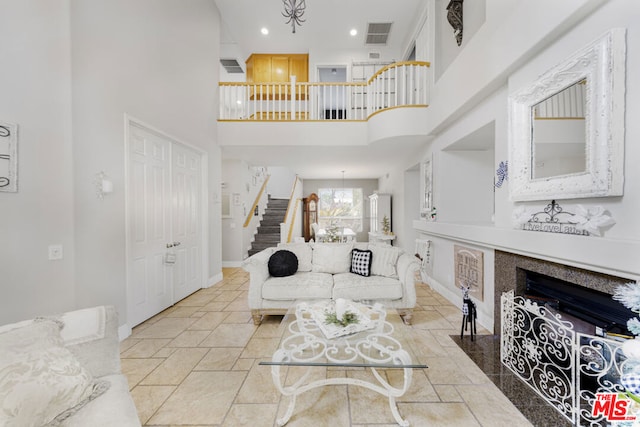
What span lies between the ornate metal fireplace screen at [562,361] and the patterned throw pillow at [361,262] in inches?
56.6

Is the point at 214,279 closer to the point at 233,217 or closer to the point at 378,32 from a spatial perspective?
the point at 233,217

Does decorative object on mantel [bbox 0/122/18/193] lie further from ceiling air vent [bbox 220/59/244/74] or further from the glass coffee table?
ceiling air vent [bbox 220/59/244/74]

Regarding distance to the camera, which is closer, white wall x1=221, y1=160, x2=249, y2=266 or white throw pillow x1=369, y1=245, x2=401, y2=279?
white throw pillow x1=369, y1=245, x2=401, y2=279

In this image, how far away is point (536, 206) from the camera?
2242 millimetres

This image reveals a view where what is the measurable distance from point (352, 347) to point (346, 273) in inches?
69.0

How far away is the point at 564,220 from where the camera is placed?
1957mm

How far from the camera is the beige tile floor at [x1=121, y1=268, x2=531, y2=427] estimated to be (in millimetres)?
1777

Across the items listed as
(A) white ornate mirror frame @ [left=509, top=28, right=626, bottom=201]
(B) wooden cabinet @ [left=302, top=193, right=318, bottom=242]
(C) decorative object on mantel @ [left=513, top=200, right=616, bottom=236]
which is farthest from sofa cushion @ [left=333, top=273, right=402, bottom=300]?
(B) wooden cabinet @ [left=302, top=193, right=318, bottom=242]

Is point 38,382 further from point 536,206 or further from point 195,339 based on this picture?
point 536,206

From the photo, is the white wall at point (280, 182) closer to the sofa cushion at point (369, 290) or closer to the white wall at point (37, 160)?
the sofa cushion at point (369, 290)

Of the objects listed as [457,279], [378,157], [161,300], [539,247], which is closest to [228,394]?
[161,300]

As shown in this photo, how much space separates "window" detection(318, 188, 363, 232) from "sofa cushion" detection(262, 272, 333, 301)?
7611mm

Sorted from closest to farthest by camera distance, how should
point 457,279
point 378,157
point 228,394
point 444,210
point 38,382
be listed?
1. point 38,382
2. point 228,394
3. point 457,279
4. point 444,210
5. point 378,157

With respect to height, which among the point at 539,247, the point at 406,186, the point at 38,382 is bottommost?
the point at 38,382
